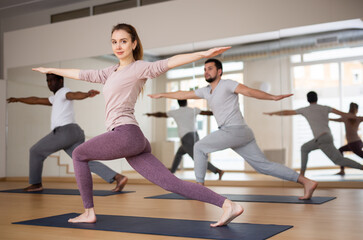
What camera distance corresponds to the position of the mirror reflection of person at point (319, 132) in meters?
4.90

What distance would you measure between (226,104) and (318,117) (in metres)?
1.67

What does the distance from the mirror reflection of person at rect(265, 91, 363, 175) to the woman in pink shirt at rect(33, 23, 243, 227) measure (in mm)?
2977

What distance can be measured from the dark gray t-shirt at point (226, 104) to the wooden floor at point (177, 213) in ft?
2.52

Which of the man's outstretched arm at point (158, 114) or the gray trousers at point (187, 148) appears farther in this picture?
the man's outstretched arm at point (158, 114)

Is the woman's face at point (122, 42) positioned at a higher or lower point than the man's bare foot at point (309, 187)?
higher

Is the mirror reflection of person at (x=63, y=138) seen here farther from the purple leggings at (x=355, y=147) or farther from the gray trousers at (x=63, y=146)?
the purple leggings at (x=355, y=147)

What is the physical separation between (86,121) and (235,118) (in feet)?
10.8

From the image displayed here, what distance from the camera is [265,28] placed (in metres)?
5.33

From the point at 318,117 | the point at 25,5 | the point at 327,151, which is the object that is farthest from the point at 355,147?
the point at 25,5

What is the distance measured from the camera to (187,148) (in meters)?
5.70

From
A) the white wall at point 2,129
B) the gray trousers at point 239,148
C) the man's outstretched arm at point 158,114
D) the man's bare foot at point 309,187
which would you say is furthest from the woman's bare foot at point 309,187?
the white wall at point 2,129

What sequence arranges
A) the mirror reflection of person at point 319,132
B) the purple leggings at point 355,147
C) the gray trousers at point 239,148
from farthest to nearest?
1. the mirror reflection of person at point 319,132
2. the purple leggings at point 355,147
3. the gray trousers at point 239,148

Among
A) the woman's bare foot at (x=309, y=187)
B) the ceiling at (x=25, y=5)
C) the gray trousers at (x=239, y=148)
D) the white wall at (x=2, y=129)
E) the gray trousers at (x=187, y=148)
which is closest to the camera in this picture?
the woman's bare foot at (x=309, y=187)

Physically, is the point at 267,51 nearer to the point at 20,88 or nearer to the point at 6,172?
the point at 20,88
